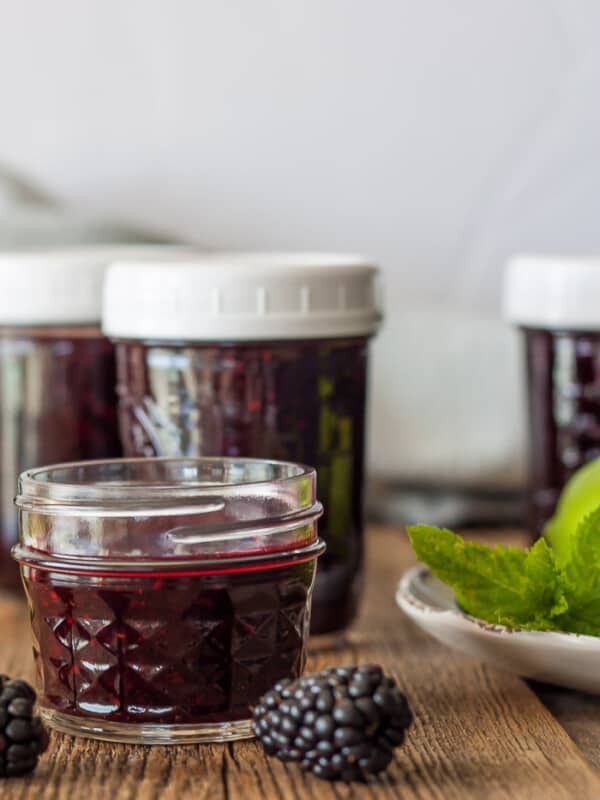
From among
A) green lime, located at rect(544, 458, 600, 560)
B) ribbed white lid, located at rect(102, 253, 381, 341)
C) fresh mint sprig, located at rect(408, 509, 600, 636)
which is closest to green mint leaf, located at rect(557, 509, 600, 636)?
fresh mint sprig, located at rect(408, 509, 600, 636)

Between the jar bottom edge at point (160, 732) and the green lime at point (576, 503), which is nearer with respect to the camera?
the jar bottom edge at point (160, 732)

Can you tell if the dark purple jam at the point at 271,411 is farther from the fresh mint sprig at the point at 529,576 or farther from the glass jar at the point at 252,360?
the fresh mint sprig at the point at 529,576

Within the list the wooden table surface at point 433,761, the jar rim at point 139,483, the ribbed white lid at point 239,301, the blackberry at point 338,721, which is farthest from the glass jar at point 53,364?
the blackberry at point 338,721

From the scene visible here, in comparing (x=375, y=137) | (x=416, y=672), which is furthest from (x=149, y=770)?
(x=375, y=137)

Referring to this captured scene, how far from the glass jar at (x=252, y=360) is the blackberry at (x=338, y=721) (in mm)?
274

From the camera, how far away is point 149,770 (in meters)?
0.65

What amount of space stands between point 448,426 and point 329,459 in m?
0.49

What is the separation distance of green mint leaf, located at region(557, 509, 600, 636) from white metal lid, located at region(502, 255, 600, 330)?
1.10 feet

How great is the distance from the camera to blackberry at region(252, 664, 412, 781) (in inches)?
23.6

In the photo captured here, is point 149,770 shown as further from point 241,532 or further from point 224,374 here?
point 224,374

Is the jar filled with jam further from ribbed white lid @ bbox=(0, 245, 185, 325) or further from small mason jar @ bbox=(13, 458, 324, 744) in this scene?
small mason jar @ bbox=(13, 458, 324, 744)

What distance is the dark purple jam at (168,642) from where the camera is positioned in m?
0.66

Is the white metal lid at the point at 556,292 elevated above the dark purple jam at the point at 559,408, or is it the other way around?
the white metal lid at the point at 556,292

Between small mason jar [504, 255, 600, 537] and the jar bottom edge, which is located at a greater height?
small mason jar [504, 255, 600, 537]
